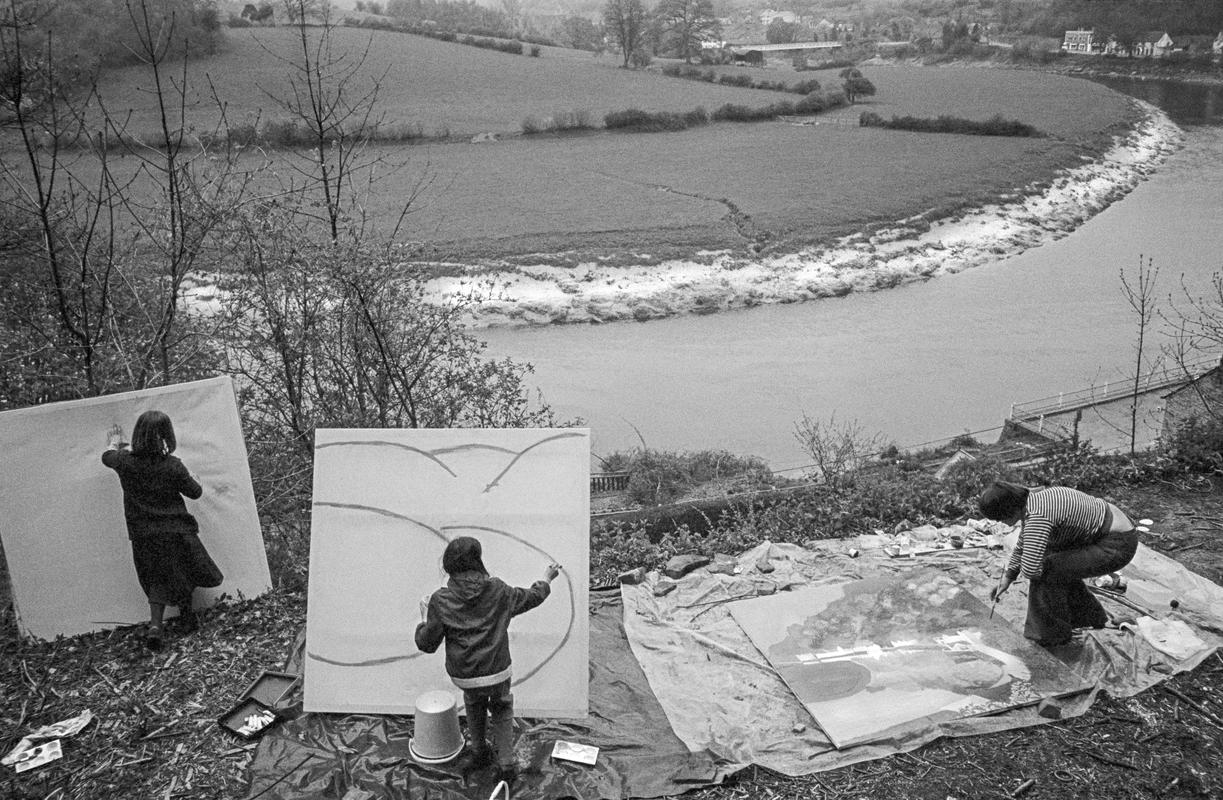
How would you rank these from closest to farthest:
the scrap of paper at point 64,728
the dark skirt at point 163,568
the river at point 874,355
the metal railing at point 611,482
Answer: the scrap of paper at point 64,728
the dark skirt at point 163,568
the metal railing at point 611,482
the river at point 874,355

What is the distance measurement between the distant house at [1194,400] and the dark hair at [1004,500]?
15.4 ft

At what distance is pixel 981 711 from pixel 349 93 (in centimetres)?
2665

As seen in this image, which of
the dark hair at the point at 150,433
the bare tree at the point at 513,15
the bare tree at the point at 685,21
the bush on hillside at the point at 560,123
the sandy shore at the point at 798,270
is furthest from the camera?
the bare tree at the point at 685,21

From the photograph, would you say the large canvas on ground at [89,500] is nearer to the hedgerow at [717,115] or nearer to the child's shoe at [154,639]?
the child's shoe at [154,639]

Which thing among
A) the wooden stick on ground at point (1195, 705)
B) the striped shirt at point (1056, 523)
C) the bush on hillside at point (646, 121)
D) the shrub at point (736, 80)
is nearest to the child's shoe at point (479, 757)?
the striped shirt at point (1056, 523)

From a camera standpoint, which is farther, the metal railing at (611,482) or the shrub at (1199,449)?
the metal railing at (611,482)

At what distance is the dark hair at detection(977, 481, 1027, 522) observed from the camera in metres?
4.84

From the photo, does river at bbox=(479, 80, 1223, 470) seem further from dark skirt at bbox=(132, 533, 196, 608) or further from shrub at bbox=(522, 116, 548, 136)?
shrub at bbox=(522, 116, 548, 136)

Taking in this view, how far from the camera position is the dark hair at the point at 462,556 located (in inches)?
152

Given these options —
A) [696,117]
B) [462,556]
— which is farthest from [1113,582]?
[696,117]

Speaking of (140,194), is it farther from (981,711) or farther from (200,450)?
(981,711)

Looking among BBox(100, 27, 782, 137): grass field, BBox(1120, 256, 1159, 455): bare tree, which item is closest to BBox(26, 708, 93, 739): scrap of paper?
BBox(1120, 256, 1159, 455): bare tree

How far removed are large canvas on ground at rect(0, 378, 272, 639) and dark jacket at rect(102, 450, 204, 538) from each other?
198 millimetres

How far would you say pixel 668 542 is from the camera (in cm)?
646
